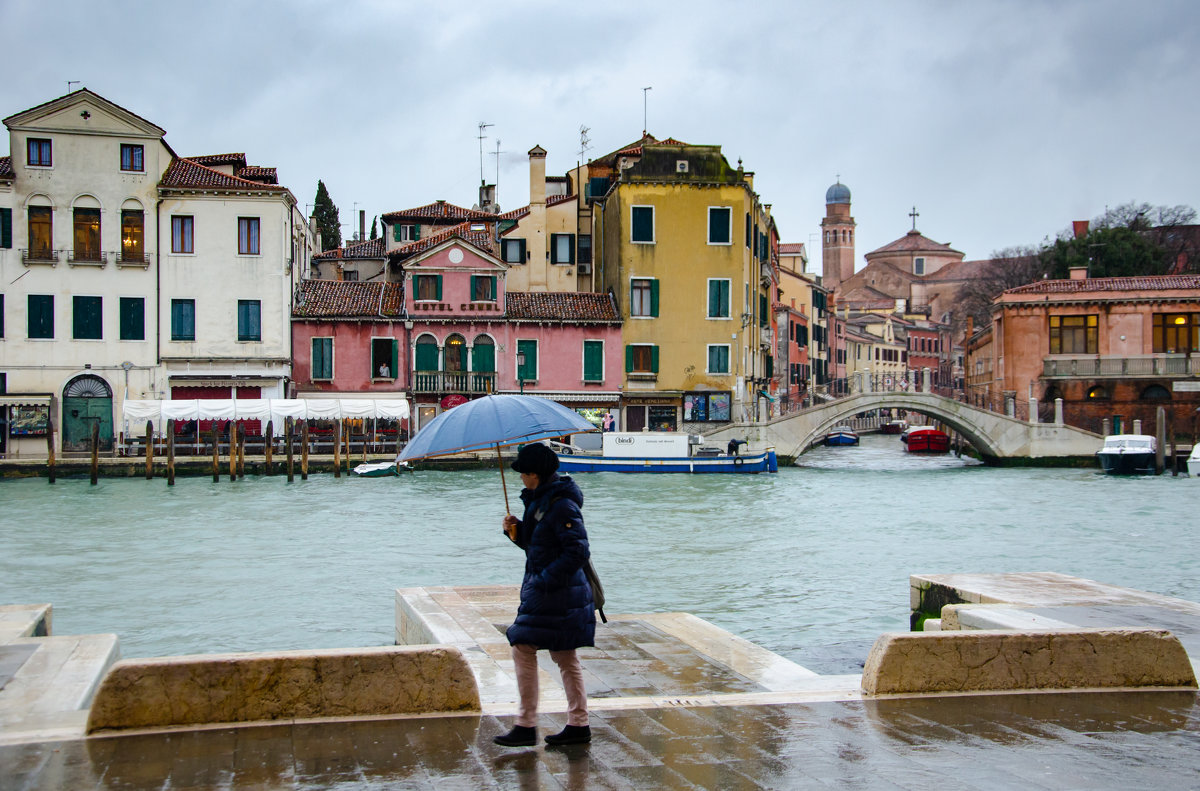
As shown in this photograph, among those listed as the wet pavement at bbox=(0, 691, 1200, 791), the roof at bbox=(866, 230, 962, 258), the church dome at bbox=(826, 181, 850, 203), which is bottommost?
the wet pavement at bbox=(0, 691, 1200, 791)

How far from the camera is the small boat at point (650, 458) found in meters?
36.5

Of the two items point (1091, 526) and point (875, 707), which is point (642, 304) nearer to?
point (1091, 526)

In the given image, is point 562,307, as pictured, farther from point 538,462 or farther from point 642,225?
point 538,462

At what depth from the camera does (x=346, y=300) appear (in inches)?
1538

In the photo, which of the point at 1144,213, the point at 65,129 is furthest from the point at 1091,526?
Result: the point at 1144,213

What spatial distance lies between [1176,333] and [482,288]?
25323 mm

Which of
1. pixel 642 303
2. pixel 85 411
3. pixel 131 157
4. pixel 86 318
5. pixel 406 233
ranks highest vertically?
pixel 131 157

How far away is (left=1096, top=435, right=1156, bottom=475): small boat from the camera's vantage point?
36156 millimetres

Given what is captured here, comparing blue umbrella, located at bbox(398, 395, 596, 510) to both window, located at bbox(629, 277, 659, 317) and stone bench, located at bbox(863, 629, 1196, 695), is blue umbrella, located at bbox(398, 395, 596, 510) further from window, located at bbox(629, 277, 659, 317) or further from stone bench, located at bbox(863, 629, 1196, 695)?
window, located at bbox(629, 277, 659, 317)

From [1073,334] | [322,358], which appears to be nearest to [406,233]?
[322,358]

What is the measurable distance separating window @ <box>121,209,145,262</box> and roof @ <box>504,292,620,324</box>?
11609mm

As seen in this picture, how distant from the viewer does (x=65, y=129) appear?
3494cm

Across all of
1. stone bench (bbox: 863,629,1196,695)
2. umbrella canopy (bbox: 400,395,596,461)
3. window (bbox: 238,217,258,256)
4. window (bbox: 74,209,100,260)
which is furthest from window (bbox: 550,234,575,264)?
stone bench (bbox: 863,629,1196,695)

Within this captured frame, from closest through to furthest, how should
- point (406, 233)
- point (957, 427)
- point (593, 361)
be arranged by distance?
1. point (593, 361)
2. point (957, 427)
3. point (406, 233)
